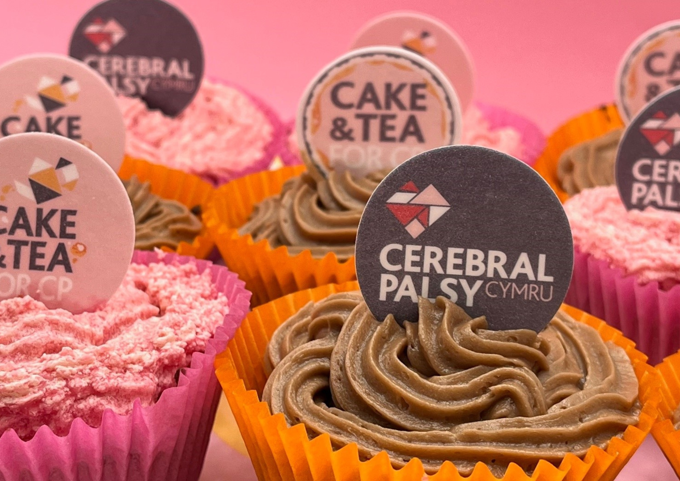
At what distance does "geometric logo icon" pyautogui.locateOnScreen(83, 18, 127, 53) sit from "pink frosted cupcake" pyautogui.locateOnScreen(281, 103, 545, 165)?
47.5 inches

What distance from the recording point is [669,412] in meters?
2.65

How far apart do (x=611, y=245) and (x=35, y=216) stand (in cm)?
227

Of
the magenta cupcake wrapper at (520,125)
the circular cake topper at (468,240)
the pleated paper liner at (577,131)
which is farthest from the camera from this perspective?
the magenta cupcake wrapper at (520,125)

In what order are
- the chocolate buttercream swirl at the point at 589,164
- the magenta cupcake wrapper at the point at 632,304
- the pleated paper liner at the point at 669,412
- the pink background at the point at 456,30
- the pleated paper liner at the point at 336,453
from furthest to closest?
the pink background at the point at 456,30, the chocolate buttercream swirl at the point at 589,164, the magenta cupcake wrapper at the point at 632,304, the pleated paper liner at the point at 669,412, the pleated paper liner at the point at 336,453

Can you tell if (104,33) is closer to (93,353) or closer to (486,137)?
(486,137)

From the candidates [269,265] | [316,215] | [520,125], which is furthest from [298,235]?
[520,125]

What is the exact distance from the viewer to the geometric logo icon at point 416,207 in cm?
259

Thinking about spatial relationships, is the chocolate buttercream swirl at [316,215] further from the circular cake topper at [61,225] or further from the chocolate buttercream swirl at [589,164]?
the chocolate buttercream swirl at [589,164]

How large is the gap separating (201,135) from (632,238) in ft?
8.83

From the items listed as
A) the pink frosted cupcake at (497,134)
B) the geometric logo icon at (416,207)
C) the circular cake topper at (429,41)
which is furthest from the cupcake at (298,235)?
the circular cake topper at (429,41)

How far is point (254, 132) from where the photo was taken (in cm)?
512

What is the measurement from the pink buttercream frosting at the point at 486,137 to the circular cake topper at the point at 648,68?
0.69 metres

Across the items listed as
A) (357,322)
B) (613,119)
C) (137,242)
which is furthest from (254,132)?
(357,322)

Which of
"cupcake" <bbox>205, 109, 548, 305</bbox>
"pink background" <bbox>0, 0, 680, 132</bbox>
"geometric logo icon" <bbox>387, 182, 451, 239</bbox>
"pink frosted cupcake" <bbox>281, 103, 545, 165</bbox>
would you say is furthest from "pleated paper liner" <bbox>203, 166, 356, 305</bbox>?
"pink background" <bbox>0, 0, 680, 132</bbox>
